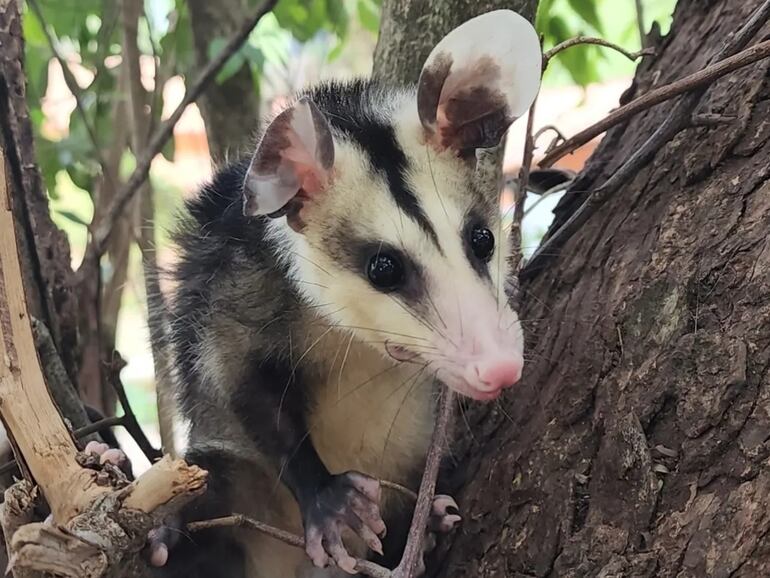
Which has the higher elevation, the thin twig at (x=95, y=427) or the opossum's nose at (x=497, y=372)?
the thin twig at (x=95, y=427)

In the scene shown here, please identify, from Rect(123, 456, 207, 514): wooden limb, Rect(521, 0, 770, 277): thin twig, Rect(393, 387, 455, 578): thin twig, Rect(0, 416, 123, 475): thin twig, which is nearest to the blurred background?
Rect(521, 0, 770, 277): thin twig

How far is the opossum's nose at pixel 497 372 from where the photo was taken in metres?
1.08

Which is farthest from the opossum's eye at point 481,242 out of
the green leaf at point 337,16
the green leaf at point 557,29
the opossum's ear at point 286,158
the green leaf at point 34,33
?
the green leaf at point 34,33

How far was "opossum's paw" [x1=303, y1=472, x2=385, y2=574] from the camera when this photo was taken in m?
1.29

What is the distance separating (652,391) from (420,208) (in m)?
0.38

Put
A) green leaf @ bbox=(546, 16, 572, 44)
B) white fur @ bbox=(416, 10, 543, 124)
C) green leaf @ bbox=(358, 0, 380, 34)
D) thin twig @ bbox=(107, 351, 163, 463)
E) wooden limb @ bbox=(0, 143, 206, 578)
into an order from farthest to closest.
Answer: green leaf @ bbox=(358, 0, 380, 34), green leaf @ bbox=(546, 16, 572, 44), thin twig @ bbox=(107, 351, 163, 463), white fur @ bbox=(416, 10, 543, 124), wooden limb @ bbox=(0, 143, 206, 578)

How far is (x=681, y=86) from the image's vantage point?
1269 millimetres

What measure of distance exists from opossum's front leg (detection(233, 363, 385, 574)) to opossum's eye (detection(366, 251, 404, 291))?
9.9 inches

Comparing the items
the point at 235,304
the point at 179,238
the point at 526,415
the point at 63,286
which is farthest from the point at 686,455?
the point at 63,286

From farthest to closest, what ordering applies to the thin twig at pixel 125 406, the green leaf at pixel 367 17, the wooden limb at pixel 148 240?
the green leaf at pixel 367 17 < the wooden limb at pixel 148 240 < the thin twig at pixel 125 406

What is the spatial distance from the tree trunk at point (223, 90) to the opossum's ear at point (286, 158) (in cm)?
83

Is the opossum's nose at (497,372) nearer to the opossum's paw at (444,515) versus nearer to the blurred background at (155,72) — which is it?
the opossum's paw at (444,515)

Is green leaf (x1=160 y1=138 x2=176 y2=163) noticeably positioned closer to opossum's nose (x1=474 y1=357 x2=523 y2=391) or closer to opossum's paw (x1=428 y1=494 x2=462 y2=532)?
opossum's paw (x1=428 y1=494 x2=462 y2=532)

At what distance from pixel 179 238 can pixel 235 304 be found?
0.65 ft
